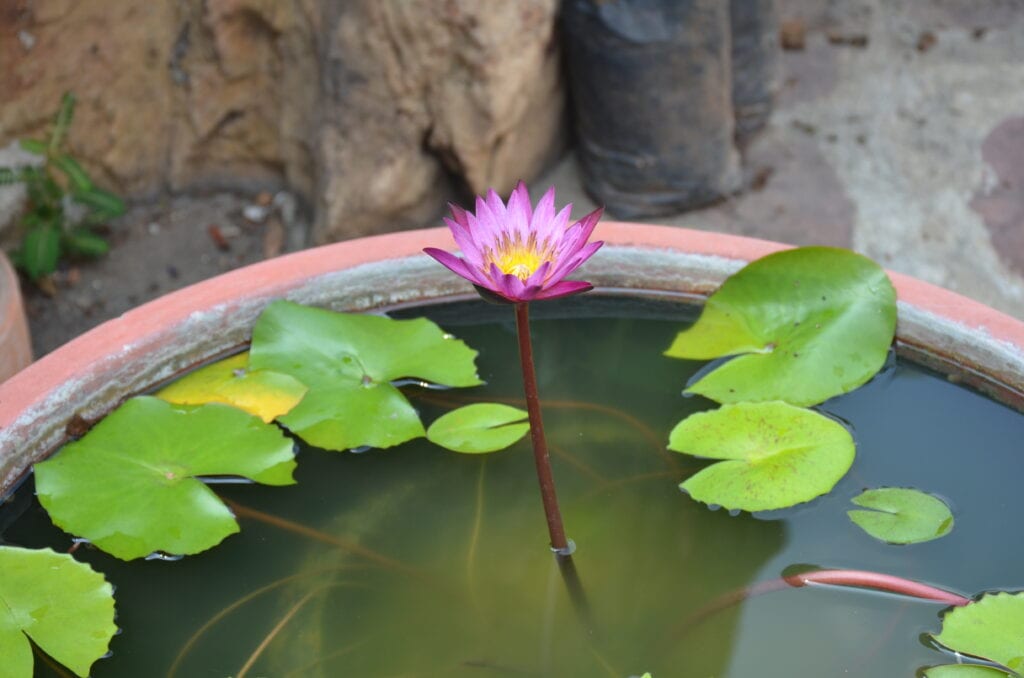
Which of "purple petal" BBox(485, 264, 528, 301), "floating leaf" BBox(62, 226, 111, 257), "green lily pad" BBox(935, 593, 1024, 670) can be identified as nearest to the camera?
"purple petal" BBox(485, 264, 528, 301)

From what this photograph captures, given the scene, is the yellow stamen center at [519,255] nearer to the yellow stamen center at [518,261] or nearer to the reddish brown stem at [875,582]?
the yellow stamen center at [518,261]

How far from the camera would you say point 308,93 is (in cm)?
214

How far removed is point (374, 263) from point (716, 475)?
1.40ft

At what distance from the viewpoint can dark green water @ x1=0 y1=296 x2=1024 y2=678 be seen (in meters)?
0.86

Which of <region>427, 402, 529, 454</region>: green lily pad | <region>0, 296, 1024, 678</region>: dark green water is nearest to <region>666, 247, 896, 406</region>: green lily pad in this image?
<region>0, 296, 1024, 678</region>: dark green water

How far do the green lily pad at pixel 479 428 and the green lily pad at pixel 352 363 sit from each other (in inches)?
0.9

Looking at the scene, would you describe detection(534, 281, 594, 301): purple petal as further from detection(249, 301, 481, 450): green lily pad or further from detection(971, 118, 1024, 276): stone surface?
detection(971, 118, 1024, 276): stone surface

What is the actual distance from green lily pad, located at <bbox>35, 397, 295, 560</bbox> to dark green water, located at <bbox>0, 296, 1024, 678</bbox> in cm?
2

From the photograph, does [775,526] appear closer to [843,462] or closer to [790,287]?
[843,462]

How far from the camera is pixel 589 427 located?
107 cm

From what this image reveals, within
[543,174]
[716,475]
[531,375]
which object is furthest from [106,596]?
[543,174]

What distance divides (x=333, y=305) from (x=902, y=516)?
0.61m

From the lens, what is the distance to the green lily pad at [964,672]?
80cm

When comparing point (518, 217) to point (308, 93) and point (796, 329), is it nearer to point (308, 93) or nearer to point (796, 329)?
point (796, 329)
